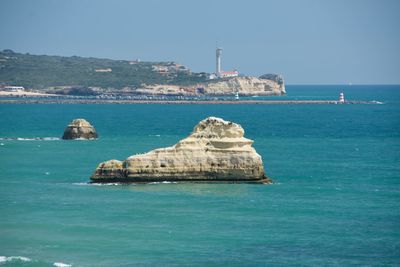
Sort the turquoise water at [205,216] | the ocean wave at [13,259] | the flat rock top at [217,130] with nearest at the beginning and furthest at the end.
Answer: the ocean wave at [13,259], the turquoise water at [205,216], the flat rock top at [217,130]

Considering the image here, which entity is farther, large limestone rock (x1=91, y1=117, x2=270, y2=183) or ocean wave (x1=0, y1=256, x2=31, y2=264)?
large limestone rock (x1=91, y1=117, x2=270, y2=183)

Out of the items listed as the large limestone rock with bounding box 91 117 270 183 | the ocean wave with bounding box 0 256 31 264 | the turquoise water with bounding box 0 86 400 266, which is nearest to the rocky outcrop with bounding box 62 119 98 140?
the turquoise water with bounding box 0 86 400 266

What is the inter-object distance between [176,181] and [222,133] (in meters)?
3.81

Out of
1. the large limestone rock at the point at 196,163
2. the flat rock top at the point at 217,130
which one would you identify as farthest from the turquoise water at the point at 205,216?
the flat rock top at the point at 217,130

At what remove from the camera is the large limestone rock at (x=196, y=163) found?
58531 millimetres

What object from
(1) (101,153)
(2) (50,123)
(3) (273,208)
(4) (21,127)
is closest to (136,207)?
(3) (273,208)

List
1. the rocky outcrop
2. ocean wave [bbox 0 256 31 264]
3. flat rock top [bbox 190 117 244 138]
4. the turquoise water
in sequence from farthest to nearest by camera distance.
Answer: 1. the rocky outcrop
2. flat rock top [bbox 190 117 244 138]
3. the turquoise water
4. ocean wave [bbox 0 256 31 264]

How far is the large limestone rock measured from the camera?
192 ft

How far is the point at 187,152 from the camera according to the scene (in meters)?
58.6

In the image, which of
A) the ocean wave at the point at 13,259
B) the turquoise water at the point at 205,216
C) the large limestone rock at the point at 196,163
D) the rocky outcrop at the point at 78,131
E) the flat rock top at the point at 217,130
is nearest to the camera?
the ocean wave at the point at 13,259

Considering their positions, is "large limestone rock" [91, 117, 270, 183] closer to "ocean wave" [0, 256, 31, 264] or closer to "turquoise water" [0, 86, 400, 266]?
"turquoise water" [0, 86, 400, 266]

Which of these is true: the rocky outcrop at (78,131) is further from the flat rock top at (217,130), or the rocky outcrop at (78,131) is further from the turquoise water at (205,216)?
the flat rock top at (217,130)

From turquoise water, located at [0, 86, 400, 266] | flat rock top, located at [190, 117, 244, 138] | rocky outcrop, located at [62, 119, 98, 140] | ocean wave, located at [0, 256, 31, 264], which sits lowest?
ocean wave, located at [0, 256, 31, 264]

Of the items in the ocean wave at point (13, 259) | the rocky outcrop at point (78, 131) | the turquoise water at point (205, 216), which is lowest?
the ocean wave at point (13, 259)
